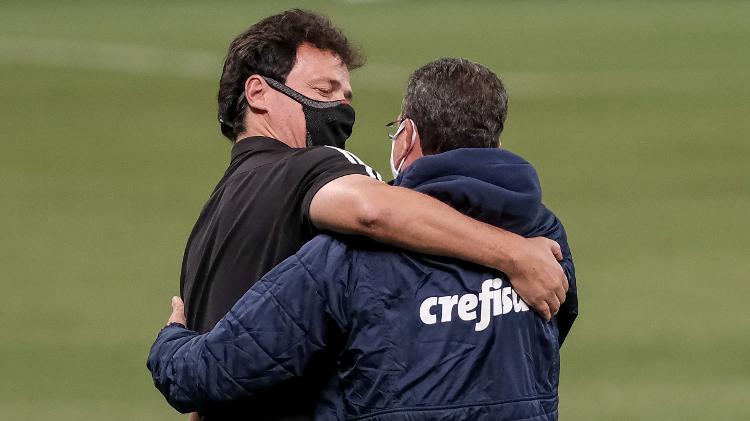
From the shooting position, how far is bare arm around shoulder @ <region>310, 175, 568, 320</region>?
3607mm

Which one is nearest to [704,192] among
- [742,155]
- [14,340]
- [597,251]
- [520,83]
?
[742,155]

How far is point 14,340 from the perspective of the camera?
37.3ft

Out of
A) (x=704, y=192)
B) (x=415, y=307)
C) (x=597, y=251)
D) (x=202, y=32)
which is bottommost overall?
(x=415, y=307)

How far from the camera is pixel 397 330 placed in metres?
3.59

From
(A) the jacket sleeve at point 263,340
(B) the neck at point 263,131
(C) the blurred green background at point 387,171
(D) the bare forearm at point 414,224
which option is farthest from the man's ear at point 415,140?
(C) the blurred green background at point 387,171

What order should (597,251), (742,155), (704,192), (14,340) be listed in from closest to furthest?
(14,340) → (597,251) → (704,192) → (742,155)

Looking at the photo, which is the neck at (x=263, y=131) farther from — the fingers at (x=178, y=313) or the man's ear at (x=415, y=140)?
the man's ear at (x=415, y=140)

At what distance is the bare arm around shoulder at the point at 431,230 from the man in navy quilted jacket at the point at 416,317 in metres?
0.04

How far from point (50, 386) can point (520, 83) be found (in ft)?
49.5

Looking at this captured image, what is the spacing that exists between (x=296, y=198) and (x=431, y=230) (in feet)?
1.58

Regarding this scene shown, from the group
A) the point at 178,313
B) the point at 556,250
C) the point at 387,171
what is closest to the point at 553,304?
the point at 556,250

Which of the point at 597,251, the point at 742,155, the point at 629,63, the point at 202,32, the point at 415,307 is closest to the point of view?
the point at 415,307

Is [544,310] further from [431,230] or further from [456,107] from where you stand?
[456,107]

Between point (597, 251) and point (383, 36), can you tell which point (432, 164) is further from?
point (383, 36)
